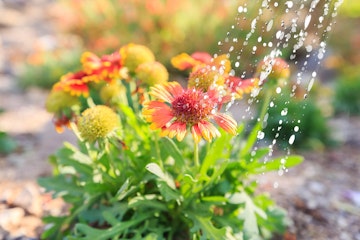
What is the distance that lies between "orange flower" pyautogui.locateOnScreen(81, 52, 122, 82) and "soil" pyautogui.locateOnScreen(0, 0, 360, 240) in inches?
30.6

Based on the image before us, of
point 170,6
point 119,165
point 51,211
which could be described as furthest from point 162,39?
point 119,165

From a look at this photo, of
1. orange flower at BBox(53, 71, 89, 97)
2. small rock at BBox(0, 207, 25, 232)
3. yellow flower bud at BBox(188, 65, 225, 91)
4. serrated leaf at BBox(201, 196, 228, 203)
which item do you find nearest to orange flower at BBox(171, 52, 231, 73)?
yellow flower bud at BBox(188, 65, 225, 91)

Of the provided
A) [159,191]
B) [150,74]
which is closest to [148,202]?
[159,191]

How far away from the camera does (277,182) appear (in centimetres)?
290

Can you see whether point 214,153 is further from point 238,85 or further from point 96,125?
point 96,125

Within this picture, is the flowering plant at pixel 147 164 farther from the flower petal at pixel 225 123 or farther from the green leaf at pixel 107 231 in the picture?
the flower petal at pixel 225 123

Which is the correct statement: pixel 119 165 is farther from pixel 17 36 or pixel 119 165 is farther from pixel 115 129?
pixel 17 36

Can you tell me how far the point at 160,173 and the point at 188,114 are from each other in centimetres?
24

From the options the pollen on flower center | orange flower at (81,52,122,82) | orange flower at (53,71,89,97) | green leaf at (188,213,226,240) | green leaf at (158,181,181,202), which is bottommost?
green leaf at (188,213,226,240)

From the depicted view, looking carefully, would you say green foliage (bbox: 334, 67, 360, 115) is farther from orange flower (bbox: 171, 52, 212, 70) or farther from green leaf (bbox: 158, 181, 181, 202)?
green leaf (bbox: 158, 181, 181, 202)

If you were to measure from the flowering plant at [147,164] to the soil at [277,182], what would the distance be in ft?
0.97

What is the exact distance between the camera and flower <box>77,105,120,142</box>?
1.74 m

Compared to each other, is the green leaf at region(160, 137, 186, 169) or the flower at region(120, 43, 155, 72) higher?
the flower at region(120, 43, 155, 72)

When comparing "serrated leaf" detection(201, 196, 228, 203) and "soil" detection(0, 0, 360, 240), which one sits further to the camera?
"soil" detection(0, 0, 360, 240)
